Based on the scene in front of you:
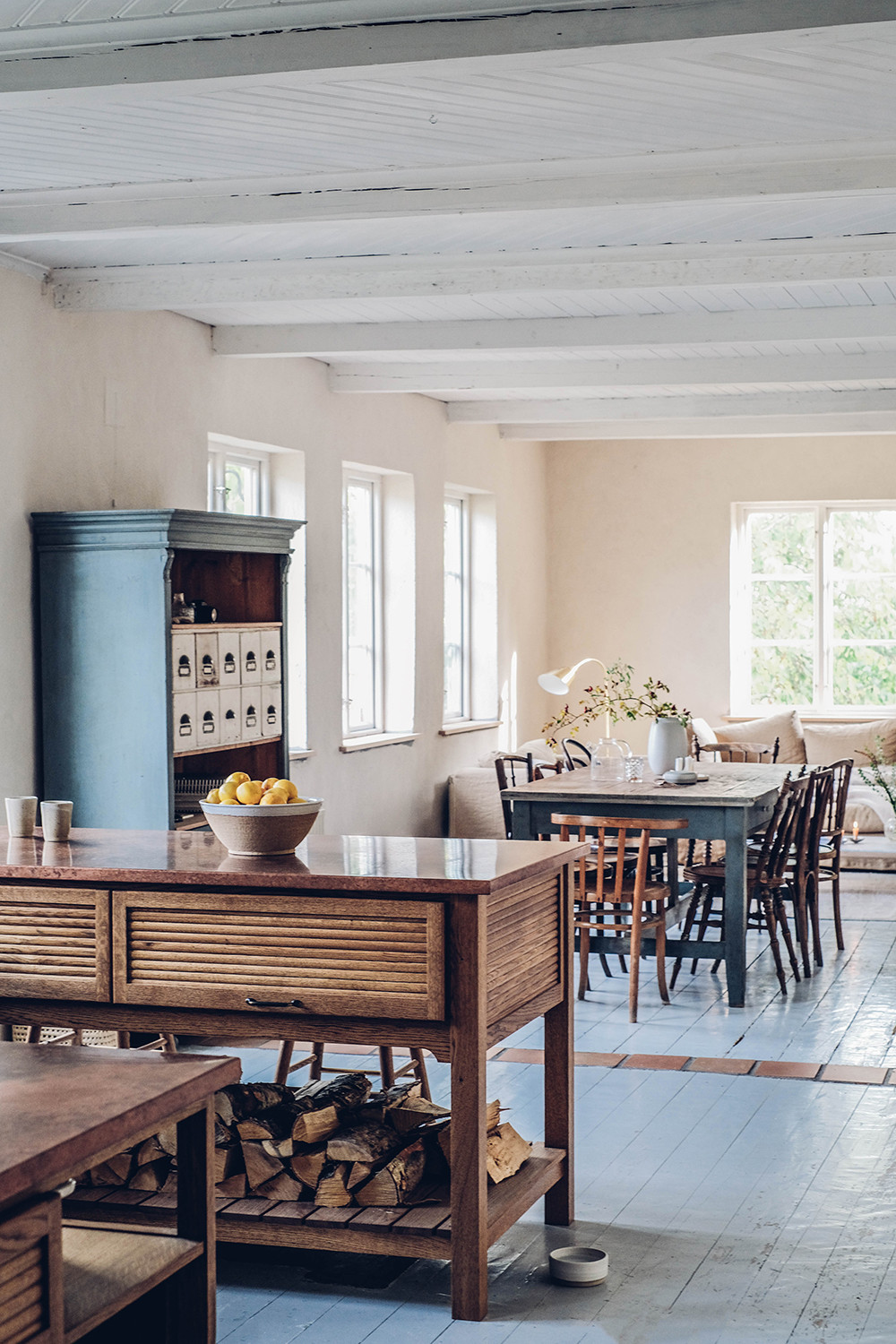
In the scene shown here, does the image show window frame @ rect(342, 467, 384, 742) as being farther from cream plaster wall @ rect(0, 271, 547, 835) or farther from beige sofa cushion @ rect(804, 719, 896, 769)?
beige sofa cushion @ rect(804, 719, 896, 769)

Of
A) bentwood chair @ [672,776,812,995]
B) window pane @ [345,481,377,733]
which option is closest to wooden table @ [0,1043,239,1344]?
bentwood chair @ [672,776,812,995]

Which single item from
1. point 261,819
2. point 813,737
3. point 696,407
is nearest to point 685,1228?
point 261,819

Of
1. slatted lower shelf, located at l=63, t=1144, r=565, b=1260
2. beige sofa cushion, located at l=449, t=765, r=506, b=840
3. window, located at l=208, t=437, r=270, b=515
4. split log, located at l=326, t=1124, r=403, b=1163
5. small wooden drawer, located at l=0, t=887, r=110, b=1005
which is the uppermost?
window, located at l=208, t=437, r=270, b=515

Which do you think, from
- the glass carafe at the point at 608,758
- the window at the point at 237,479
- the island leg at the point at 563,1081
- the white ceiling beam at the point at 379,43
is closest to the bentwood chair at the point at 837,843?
the glass carafe at the point at 608,758

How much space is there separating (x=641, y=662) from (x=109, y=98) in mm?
9258

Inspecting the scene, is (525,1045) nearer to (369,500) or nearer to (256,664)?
(256,664)

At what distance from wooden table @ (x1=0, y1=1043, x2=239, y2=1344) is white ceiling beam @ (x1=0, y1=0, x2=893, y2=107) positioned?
1.99 meters

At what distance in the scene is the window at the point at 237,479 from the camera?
23.6 ft

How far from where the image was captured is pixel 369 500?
923 centimetres

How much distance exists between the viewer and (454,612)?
34.9ft

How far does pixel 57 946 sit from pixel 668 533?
9.13 meters

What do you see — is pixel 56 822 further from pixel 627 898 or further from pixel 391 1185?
pixel 627 898

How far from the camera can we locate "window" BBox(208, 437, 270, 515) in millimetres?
7203

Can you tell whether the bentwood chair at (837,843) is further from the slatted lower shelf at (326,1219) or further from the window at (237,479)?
the slatted lower shelf at (326,1219)
